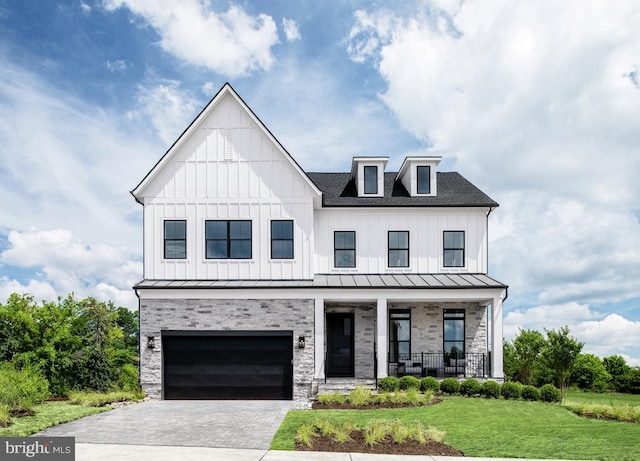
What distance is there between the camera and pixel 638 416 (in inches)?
622

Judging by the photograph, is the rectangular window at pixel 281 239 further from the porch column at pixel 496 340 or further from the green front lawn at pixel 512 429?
the porch column at pixel 496 340

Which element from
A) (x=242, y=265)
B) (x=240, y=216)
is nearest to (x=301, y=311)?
(x=242, y=265)

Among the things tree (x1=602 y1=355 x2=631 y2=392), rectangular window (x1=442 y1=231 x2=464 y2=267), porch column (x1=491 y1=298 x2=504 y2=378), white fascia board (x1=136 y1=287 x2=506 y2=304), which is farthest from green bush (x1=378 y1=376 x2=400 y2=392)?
tree (x1=602 y1=355 x2=631 y2=392)

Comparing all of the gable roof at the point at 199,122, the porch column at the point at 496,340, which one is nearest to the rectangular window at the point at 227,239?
the gable roof at the point at 199,122

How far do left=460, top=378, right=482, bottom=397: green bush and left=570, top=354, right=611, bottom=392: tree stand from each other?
32.3 feet

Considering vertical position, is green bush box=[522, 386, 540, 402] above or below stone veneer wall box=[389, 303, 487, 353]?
below

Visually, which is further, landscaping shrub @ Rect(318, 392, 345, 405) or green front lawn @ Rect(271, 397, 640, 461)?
landscaping shrub @ Rect(318, 392, 345, 405)

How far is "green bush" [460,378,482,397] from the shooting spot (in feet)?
64.7

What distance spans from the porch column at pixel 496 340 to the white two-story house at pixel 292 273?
50 millimetres

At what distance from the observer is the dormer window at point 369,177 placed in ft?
81.7

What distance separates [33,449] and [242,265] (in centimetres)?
1134

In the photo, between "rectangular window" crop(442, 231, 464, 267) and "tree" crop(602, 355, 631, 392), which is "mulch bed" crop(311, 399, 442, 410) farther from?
"tree" crop(602, 355, 631, 392)

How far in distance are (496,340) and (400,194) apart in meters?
7.44

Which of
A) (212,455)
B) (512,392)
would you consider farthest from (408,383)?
(212,455)
